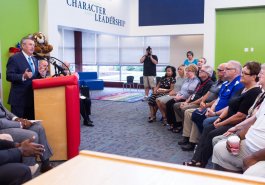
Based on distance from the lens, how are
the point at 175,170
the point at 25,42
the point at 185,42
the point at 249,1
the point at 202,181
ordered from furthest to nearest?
the point at 185,42
the point at 249,1
the point at 25,42
the point at 175,170
the point at 202,181

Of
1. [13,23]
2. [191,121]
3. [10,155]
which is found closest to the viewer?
[10,155]

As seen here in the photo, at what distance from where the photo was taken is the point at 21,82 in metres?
3.81

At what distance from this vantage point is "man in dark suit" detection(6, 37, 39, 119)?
3.82m

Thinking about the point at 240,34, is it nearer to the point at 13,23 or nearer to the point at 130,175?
the point at 13,23

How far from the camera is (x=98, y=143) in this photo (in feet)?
15.0

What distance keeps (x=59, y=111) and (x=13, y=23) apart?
238 centimetres

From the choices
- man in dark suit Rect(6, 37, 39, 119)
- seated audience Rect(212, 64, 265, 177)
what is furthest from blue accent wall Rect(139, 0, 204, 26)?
seated audience Rect(212, 64, 265, 177)

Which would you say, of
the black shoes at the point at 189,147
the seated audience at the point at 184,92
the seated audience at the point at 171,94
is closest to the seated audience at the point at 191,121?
the black shoes at the point at 189,147

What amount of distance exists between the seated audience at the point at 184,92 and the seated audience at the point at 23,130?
2.56 meters

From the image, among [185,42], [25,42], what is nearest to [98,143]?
[25,42]

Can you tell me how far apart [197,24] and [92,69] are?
5.89m

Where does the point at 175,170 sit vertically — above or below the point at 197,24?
below

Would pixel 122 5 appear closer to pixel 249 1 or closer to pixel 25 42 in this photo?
pixel 249 1

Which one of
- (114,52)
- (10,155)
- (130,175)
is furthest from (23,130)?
(114,52)
